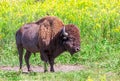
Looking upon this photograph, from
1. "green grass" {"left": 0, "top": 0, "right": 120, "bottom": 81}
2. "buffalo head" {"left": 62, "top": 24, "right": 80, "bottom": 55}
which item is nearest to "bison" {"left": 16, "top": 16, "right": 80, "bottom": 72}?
"buffalo head" {"left": 62, "top": 24, "right": 80, "bottom": 55}

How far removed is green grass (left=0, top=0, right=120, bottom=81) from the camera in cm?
1429

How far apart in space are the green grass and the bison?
3.09 ft

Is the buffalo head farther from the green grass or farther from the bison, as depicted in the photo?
the green grass

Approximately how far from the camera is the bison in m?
12.1

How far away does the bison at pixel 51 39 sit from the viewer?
12094 mm

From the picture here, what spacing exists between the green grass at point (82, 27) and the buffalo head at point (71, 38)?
0.78 metres

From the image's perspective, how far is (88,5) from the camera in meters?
19.1

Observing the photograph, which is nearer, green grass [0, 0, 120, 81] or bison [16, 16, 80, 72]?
bison [16, 16, 80, 72]

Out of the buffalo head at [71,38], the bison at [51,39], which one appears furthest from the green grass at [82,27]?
the bison at [51,39]

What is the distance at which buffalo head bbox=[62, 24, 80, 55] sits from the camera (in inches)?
473

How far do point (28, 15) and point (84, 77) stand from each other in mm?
7199

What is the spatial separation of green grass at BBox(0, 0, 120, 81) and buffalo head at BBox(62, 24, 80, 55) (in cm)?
78

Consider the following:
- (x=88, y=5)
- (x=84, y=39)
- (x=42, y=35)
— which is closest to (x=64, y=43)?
(x=42, y=35)

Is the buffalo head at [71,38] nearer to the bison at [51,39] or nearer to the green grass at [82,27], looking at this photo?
the bison at [51,39]
